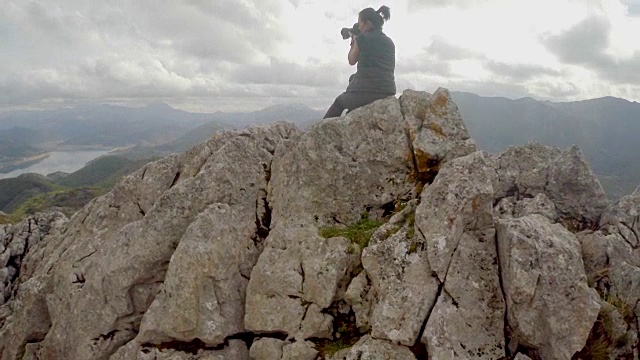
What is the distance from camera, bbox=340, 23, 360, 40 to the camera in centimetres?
2266

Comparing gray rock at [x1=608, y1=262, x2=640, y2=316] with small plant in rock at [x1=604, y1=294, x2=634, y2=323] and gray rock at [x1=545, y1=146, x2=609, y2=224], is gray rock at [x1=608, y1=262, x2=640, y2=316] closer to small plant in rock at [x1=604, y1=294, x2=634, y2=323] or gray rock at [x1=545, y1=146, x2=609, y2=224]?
small plant in rock at [x1=604, y1=294, x2=634, y2=323]

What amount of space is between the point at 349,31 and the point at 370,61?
7.60ft

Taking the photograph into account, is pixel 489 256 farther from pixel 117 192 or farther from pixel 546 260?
pixel 117 192

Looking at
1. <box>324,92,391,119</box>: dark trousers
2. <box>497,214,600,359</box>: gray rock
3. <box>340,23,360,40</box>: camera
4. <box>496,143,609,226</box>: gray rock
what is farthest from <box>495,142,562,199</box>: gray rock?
<box>340,23,360,40</box>: camera

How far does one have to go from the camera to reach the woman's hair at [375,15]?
22203 millimetres

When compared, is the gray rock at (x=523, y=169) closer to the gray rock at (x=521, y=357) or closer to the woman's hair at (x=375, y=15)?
the gray rock at (x=521, y=357)

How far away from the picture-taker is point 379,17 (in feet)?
73.5

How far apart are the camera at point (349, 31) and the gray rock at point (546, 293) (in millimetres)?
13949

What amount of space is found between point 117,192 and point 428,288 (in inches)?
716

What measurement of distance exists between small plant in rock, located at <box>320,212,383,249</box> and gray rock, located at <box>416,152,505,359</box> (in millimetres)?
2564

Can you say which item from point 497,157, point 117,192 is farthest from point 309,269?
point 117,192

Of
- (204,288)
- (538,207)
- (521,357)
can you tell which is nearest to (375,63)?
(538,207)

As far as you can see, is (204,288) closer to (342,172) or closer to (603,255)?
(342,172)

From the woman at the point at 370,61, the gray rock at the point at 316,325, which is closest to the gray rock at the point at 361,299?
the gray rock at the point at 316,325
